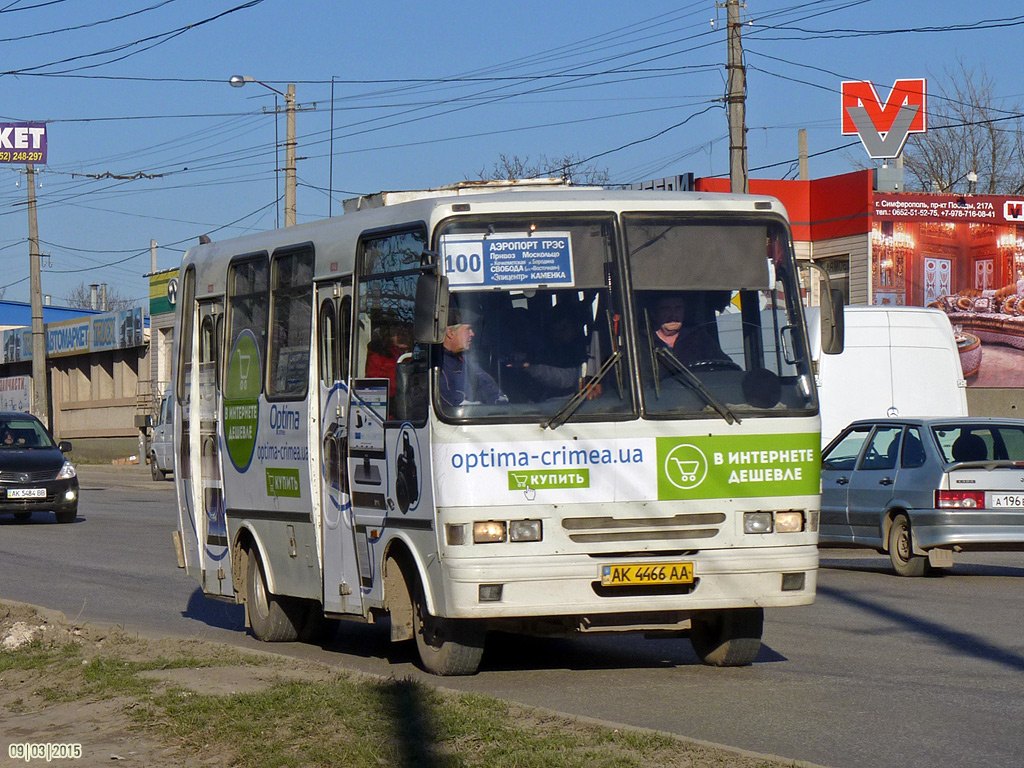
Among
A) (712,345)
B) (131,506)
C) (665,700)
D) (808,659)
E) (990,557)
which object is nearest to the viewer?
(665,700)

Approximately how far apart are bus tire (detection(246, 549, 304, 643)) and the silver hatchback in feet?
21.5

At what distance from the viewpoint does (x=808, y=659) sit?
31.5 ft

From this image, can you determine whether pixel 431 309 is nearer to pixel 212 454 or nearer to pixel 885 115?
pixel 212 454

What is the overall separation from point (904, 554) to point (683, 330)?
290 inches

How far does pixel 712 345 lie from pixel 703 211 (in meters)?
0.80

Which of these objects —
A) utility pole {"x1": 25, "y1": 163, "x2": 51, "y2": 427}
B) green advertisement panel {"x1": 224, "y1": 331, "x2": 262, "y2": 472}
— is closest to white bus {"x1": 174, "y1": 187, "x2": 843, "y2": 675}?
green advertisement panel {"x1": 224, "y1": 331, "x2": 262, "y2": 472}

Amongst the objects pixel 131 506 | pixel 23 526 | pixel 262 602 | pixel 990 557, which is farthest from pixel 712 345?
pixel 131 506

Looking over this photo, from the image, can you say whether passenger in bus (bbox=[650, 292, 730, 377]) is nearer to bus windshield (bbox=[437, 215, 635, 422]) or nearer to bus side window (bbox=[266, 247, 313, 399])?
bus windshield (bbox=[437, 215, 635, 422])

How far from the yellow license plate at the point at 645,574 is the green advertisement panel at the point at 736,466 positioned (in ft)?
1.25

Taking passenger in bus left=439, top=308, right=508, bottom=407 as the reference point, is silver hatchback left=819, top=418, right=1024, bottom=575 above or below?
below

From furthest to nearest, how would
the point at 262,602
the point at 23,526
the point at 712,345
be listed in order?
the point at 23,526 < the point at 262,602 < the point at 712,345

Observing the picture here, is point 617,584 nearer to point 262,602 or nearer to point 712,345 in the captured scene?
point 712,345
